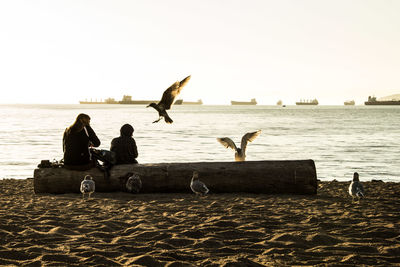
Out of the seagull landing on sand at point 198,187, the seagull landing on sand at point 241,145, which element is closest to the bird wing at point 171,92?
the seagull landing on sand at point 241,145

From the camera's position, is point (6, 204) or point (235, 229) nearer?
point (235, 229)

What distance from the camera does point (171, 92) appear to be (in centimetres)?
1124

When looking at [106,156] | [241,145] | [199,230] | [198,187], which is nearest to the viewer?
[199,230]

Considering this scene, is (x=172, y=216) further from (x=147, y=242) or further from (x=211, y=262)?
(x=211, y=262)

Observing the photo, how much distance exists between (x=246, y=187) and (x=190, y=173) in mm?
1207

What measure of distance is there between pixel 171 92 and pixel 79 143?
3055 millimetres

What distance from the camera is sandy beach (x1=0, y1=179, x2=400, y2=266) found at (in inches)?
189

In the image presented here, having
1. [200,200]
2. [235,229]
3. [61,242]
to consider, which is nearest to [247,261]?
[235,229]

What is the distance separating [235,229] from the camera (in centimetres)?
599

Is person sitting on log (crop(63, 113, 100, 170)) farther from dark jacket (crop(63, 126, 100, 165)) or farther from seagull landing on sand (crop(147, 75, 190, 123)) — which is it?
seagull landing on sand (crop(147, 75, 190, 123))

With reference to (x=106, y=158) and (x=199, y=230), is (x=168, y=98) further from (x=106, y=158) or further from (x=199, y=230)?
(x=199, y=230)

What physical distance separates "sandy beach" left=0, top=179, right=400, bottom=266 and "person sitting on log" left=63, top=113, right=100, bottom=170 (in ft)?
2.42

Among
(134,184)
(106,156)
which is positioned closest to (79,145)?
(106,156)

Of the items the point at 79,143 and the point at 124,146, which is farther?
the point at 124,146
